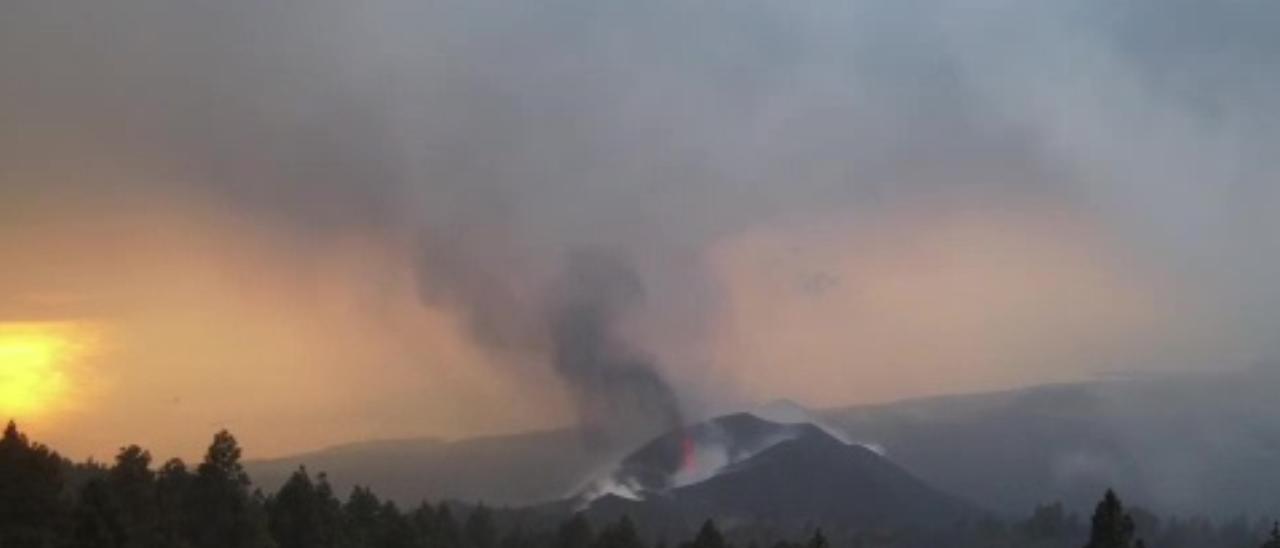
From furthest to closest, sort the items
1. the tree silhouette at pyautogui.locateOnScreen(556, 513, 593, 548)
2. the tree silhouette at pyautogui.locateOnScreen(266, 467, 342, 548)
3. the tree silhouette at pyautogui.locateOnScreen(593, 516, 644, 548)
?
the tree silhouette at pyautogui.locateOnScreen(556, 513, 593, 548) < the tree silhouette at pyautogui.locateOnScreen(593, 516, 644, 548) < the tree silhouette at pyautogui.locateOnScreen(266, 467, 342, 548)

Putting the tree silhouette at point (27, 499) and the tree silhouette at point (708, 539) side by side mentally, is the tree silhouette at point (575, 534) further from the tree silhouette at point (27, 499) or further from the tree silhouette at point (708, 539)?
the tree silhouette at point (27, 499)

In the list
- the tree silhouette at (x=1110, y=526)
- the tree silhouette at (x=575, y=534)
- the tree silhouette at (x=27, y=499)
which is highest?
the tree silhouette at (x=575, y=534)

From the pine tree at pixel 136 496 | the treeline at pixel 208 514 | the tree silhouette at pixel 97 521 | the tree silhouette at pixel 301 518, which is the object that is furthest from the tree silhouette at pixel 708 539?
the tree silhouette at pixel 97 521

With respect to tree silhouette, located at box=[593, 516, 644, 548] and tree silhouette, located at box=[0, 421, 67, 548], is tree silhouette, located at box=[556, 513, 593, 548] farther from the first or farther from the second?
tree silhouette, located at box=[0, 421, 67, 548]

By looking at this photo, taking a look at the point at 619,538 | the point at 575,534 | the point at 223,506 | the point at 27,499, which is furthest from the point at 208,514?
the point at 575,534

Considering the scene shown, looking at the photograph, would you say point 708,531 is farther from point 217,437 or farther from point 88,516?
point 88,516

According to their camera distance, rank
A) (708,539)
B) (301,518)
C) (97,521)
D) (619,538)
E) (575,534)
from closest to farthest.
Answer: (97,521)
(301,518)
(708,539)
(619,538)
(575,534)

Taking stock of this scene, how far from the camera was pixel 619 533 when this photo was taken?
13312cm

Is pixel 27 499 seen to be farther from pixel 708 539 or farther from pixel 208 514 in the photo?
pixel 708 539

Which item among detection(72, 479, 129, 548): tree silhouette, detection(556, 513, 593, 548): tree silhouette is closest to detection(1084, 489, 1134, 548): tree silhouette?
detection(72, 479, 129, 548): tree silhouette

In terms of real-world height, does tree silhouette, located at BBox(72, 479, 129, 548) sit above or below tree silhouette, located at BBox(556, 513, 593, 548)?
below

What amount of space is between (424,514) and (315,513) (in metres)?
30.9

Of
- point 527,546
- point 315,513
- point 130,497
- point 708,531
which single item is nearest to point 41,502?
point 130,497

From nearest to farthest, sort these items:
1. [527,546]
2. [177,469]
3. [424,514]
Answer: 1. [177,469]
2. [424,514]
3. [527,546]
